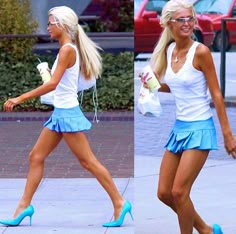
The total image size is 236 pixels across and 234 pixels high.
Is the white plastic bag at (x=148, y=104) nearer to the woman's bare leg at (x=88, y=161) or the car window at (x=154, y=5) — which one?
the woman's bare leg at (x=88, y=161)

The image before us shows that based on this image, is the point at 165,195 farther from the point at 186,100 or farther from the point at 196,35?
the point at 196,35

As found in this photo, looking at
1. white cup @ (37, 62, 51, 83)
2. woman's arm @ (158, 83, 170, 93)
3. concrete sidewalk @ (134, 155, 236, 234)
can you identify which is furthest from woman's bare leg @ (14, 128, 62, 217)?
woman's arm @ (158, 83, 170, 93)

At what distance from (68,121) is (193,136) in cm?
163

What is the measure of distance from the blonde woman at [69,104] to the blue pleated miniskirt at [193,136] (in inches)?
57.8

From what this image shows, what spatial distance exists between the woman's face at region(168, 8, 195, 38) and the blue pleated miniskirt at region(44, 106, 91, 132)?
1.67 m

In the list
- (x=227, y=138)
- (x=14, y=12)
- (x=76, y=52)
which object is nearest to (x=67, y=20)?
(x=76, y=52)

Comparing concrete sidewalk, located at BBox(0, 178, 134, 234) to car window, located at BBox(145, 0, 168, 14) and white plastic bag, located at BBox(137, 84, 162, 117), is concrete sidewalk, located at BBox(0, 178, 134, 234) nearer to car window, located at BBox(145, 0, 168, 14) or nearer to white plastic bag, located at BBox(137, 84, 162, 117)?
white plastic bag, located at BBox(137, 84, 162, 117)

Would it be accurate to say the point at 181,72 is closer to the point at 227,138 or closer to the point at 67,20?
the point at 227,138

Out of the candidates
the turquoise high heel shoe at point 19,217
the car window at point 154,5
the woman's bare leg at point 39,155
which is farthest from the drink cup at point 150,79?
the car window at point 154,5

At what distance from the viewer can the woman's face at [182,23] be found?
5137mm

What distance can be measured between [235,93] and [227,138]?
6.90 metres

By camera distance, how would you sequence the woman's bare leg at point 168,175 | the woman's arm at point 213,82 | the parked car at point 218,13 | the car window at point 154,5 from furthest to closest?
the car window at point 154,5 → the parked car at point 218,13 → the woman's bare leg at point 168,175 → the woman's arm at point 213,82

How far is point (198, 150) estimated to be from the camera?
5238 millimetres

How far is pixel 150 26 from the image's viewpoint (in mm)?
13219
